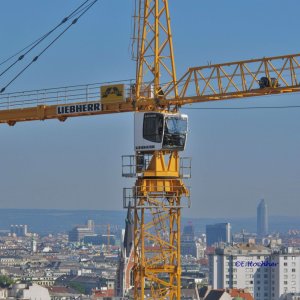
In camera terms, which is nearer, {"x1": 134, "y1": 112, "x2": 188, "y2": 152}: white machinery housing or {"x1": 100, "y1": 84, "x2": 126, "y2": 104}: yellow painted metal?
{"x1": 134, "y1": 112, "x2": 188, "y2": 152}: white machinery housing

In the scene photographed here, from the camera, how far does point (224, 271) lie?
552ft

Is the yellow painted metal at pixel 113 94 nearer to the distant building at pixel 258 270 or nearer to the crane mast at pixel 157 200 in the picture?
the crane mast at pixel 157 200

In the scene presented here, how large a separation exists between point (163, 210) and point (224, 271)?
128573 mm

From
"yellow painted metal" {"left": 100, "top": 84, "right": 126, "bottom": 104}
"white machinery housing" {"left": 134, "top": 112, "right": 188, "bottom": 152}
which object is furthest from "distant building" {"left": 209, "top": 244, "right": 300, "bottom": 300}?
"white machinery housing" {"left": 134, "top": 112, "right": 188, "bottom": 152}

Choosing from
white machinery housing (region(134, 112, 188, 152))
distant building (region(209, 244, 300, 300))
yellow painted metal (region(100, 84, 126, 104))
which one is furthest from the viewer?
distant building (region(209, 244, 300, 300))

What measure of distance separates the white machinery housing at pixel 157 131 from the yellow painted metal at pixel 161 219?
442 mm

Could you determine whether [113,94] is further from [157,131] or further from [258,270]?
[258,270]

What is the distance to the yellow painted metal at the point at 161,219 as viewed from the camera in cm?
→ 4047

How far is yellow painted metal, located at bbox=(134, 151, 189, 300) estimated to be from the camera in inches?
1593

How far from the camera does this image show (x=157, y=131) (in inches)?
1590

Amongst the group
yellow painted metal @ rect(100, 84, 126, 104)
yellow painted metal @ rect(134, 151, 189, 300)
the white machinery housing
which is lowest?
yellow painted metal @ rect(134, 151, 189, 300)

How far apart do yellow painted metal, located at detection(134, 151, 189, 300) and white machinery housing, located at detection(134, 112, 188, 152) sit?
0.44m

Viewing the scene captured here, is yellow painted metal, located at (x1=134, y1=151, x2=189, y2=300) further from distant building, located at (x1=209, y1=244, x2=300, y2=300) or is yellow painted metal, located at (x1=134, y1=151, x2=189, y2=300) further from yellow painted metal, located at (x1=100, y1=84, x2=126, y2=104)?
distant building, located at (x1=209, y1=244, x2=300, y2=300)

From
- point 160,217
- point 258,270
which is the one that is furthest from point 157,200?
point 258,270
